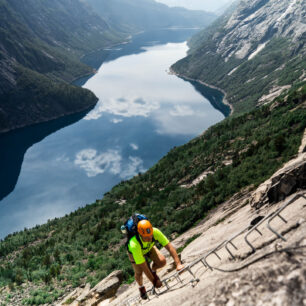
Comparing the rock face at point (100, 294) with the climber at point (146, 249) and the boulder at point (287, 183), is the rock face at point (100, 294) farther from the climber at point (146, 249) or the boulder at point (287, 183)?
the boulder at point (287, 183)

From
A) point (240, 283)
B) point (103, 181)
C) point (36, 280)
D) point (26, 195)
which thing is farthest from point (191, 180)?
point (26, 195)

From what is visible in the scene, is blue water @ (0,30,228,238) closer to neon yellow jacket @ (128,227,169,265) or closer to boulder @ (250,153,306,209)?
boulder @ (250,153,306,209)

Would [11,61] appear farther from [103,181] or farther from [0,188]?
[103,181]

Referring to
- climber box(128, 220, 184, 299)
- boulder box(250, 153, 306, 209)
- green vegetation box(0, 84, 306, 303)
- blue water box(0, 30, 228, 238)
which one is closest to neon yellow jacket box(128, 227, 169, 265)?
climber box(128, 220, 184, 299)

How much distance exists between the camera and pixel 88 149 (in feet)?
384

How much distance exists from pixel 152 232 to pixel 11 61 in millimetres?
204730

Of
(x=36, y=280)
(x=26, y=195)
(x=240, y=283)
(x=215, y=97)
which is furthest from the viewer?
(x=215, y=97)

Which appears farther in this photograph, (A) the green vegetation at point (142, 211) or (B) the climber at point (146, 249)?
(A) the green vegetation at point (142, 211)

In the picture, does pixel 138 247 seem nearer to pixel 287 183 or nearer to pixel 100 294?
pixel 287 183

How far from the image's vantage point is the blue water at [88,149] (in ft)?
276

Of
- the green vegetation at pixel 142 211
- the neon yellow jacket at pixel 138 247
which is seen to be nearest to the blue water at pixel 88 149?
the green vegetation at pixel 142 211

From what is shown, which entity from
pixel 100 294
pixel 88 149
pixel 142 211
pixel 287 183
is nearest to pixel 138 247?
pixel 287 183

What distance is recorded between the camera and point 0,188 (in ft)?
306

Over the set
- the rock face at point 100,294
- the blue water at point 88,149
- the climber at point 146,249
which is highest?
the blue water at point 88,149
